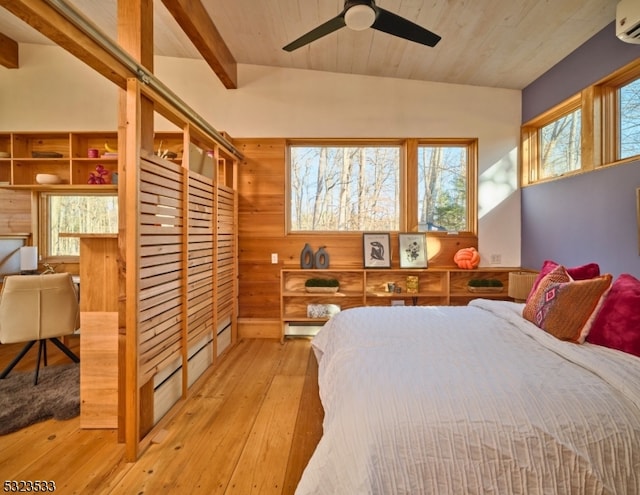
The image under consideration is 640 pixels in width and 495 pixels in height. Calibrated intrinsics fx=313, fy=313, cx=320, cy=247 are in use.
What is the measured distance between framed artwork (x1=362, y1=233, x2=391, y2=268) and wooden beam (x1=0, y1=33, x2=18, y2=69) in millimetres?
4635

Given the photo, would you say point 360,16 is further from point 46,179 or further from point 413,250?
point 46,179

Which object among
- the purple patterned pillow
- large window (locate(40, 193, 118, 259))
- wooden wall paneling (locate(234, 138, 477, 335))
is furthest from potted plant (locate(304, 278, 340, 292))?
large window (locate(40, 193, 118, 259))

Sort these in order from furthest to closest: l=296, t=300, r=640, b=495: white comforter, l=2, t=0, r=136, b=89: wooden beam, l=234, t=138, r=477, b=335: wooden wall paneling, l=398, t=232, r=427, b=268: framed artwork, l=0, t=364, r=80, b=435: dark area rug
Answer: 1. l=234, t=138, r=477, b=335: wooden wall paneling
2. l=398, t=232, r=427, b=268: framed artwork
3. l=0, t=364, r=80, b=435: dark area rug
4. l=2, t=0, r=136, b=89: wooden beam
5. l=296, t=300, r=640, b=495: white comforter

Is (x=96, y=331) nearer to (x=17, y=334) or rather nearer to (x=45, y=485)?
(x=45, y=485)

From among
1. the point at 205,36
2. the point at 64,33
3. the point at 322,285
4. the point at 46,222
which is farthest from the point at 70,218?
the point at 64,33

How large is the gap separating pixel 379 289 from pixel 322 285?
70 cm

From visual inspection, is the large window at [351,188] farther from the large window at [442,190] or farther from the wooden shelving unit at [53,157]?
the wooden shelving unit at [53,157]

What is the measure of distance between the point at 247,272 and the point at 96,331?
6.10 feet

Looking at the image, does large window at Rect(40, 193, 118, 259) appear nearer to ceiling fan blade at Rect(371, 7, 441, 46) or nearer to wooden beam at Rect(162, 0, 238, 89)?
wooden beam at Rect(162, 0, 238, 89)

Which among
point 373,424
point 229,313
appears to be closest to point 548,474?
point 373,424

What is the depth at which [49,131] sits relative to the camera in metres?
3.71

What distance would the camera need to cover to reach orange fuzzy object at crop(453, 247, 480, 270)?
3.47 metres

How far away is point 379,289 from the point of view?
3.69m

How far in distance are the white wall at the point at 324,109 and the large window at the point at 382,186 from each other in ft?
0.59
